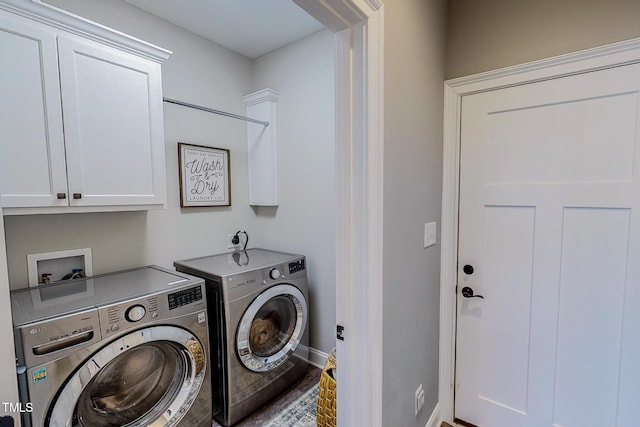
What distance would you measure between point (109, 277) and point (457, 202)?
2.07 m

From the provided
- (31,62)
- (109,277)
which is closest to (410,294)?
(109,277)

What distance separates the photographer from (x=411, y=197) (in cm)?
132

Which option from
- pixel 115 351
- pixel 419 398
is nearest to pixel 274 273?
pixel 115 351

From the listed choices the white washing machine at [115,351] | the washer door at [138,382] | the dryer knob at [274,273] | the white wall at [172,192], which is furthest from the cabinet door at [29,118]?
the dryer knob at [274,273]

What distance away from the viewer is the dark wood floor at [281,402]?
6.09 feet

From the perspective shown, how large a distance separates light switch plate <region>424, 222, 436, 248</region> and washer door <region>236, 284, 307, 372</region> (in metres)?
1.03

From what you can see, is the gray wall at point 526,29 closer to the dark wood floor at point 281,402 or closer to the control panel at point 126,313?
the control panel at point 126,313

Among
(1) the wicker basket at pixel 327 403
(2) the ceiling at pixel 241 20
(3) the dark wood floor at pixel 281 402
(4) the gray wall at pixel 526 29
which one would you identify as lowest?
(3) the dark wood floor at pixel 281 402

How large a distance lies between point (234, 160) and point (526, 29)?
212 centimetres

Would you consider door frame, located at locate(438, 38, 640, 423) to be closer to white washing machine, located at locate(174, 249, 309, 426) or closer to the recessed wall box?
white washing machine, located at locate(174, 249, 309, 426)

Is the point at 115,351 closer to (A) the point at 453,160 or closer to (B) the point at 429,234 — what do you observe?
(B) the point at 429,234

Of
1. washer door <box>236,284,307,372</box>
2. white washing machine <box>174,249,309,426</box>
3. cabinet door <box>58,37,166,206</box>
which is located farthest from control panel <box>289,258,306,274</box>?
cabinet door <box>58,37,166,206</box>

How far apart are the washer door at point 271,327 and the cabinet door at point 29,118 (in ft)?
3.82

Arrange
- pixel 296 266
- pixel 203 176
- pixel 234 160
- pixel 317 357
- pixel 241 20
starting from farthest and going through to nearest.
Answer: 1. pixel 234 160
2. pixel 317 357
3. pixel 203 176
4. pixel 296 266
5. pixel 241 20
